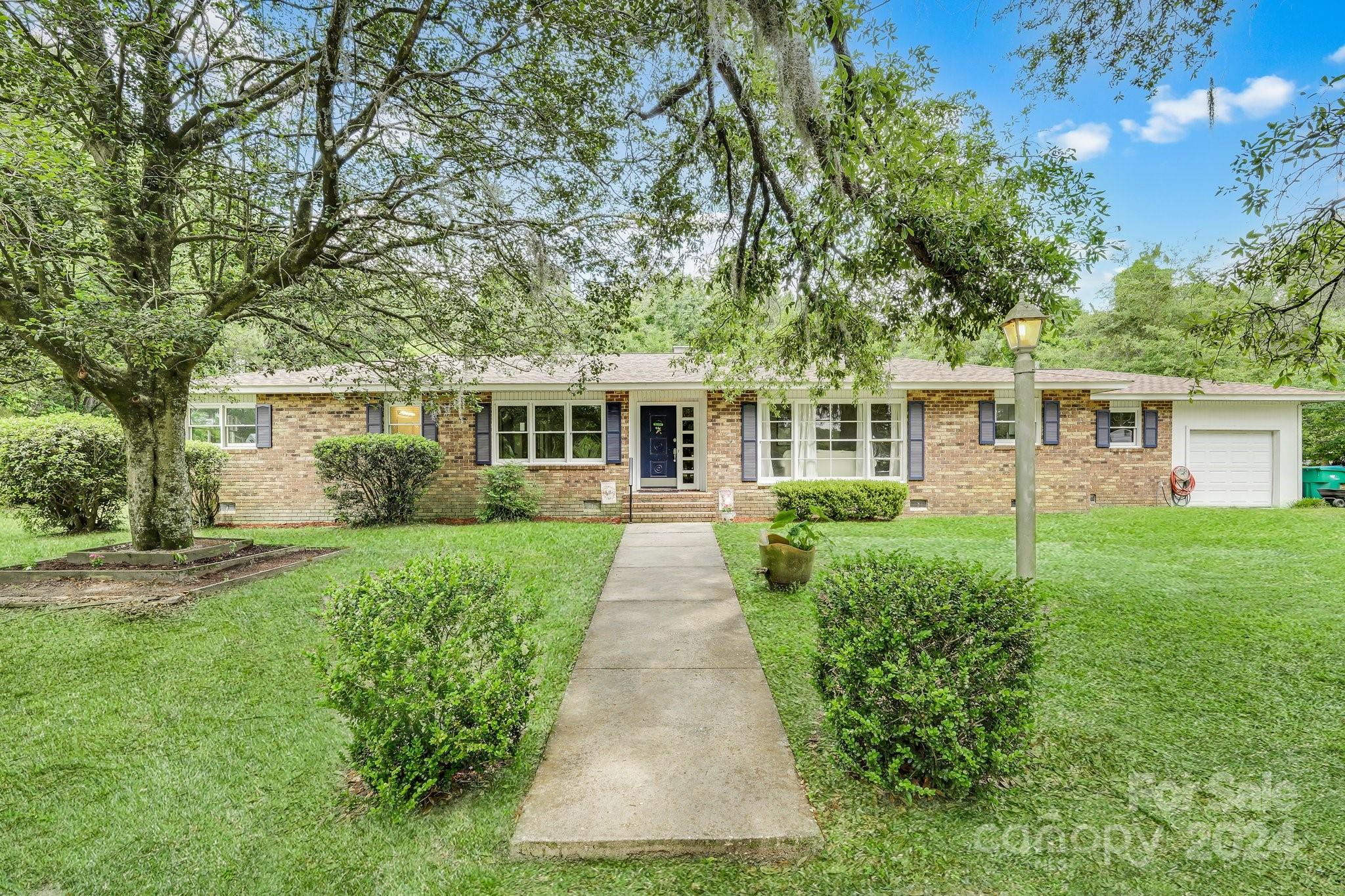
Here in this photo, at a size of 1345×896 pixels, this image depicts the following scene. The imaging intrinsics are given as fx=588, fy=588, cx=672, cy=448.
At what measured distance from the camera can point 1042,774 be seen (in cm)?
300

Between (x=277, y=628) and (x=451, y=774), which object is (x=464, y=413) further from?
(x=451, y=774)

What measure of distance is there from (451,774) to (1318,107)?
6328 millimetres

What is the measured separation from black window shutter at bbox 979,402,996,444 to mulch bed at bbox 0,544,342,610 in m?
12.8

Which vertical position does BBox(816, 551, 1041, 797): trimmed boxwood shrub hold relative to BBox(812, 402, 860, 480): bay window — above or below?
below

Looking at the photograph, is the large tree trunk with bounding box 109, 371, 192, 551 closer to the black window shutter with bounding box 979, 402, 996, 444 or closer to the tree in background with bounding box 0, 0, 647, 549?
the tree in background with bounding box 0, 0, 647, 549

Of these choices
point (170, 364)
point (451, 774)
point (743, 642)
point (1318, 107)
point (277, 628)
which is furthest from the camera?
point (170, 364)

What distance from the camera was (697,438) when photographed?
1333 centimetres

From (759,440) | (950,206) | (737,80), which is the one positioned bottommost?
(759,440)

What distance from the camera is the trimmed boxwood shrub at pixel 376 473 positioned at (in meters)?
10.8

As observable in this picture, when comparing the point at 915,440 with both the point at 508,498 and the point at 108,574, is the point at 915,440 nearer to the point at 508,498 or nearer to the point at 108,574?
the point at 508,498

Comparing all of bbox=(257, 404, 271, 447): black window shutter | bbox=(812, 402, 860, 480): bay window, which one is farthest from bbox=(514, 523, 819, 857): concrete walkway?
bbox=(257, 404, 271, 447): black window shutter

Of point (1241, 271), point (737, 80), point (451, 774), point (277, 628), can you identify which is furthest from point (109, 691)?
point (1241, 271)

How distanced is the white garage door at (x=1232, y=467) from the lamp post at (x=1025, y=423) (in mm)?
13433

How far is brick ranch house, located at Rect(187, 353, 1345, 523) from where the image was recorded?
40.3 ft
